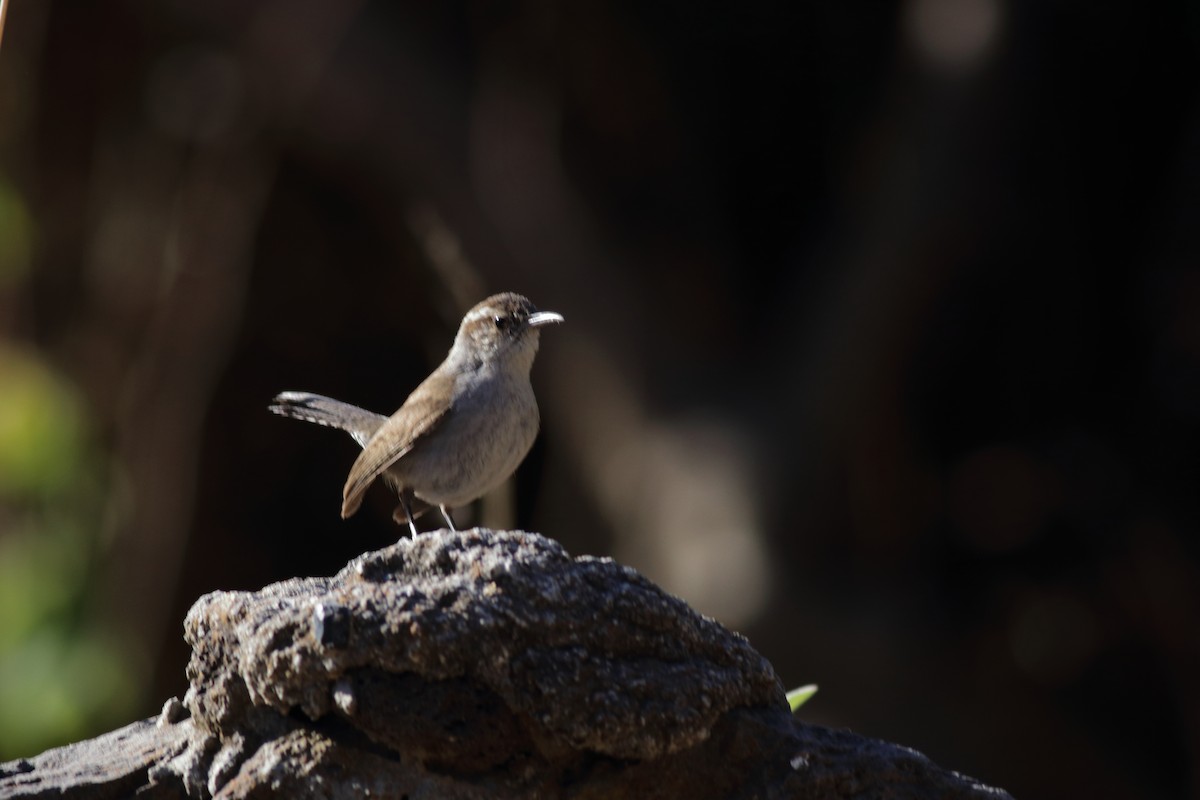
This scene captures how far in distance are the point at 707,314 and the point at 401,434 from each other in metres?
3.99

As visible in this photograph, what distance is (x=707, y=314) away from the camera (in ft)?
26.9

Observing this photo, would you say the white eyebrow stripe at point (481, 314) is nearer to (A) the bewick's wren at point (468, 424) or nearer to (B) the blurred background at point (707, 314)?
(A) the bewick's wren at point (468, 424)

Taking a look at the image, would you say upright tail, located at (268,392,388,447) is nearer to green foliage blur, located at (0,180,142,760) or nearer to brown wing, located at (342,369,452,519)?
brown wing, located at (342,369,452,519)

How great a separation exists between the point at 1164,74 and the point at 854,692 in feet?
13.1

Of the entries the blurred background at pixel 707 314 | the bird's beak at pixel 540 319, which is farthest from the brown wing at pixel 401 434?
the blurred background at pixel 707 314

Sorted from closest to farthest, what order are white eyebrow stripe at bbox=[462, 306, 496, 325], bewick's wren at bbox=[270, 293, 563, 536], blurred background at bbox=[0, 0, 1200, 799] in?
bewick's wren at bbox=[270, 293, 563, 536] < white eyebrow stripe at bbox=[462, 306, 496, 325] < blurred background at bbox=[0, 0, 1200, 799]

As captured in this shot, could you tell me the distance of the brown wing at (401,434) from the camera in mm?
4441

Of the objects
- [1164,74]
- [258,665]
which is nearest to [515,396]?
[258,665]

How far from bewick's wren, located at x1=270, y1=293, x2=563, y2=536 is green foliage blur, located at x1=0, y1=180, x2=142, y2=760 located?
147 inches

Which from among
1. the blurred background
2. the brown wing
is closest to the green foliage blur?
the blurred background

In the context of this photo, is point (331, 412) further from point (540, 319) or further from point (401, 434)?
point (540, 319)

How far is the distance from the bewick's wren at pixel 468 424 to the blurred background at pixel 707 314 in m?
2.94

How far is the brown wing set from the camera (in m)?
4.44

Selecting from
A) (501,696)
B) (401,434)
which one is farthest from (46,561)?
(501,696)
